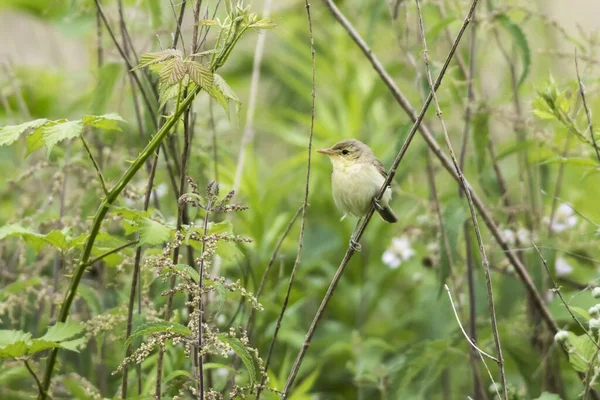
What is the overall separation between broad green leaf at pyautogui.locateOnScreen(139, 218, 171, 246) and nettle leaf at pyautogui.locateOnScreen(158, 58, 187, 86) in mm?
376

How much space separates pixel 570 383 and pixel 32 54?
16.9ft

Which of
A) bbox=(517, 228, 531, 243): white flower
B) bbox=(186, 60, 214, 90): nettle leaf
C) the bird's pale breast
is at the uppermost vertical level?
bbox=(186, 60, 214, 90): nettle leaf

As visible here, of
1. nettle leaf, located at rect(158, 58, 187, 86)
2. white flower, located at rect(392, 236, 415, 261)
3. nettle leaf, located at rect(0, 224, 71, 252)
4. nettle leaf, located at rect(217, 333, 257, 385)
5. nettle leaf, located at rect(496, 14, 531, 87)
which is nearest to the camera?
nettle leaf, located at rect(158, 58, 187, 86)

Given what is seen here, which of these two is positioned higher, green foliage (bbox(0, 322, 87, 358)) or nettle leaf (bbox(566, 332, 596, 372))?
green foliage (bbox(0, 322, 87, 358))

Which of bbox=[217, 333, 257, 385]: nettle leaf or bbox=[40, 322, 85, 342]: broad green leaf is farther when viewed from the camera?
bbox=[40, 322, 85, 342]: broad green leaf

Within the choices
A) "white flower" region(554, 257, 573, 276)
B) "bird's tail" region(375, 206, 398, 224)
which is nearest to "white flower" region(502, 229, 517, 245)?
"white flower" region(554, 257, 573, 276)

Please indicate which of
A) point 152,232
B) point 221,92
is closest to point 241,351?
point 152,232

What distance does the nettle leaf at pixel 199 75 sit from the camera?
168 centimetres

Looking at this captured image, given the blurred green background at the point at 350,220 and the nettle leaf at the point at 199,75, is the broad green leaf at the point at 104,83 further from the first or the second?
the nettle leaf at the point at 199,75

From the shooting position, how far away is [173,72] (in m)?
1.67

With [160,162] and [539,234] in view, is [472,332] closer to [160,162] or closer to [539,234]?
[539,234]

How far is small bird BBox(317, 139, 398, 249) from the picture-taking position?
3166mm

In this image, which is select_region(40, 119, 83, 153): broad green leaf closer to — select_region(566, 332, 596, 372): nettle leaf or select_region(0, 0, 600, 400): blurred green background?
select_region(0, 0, 600, 400): blurred green background

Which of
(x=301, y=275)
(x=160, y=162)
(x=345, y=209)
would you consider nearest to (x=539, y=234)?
(x=345, y=209)
